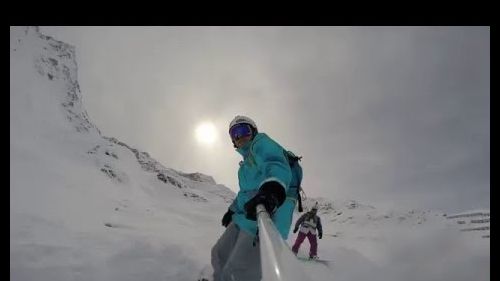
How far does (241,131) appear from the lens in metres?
3.74

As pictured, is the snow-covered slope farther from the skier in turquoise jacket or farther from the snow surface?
the skier in turquoise jacket

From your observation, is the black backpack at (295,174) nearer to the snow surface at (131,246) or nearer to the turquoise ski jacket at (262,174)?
the turquoise ski jacket at (262,174)

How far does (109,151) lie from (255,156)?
49.9 m

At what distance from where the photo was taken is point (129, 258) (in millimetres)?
→ 4855

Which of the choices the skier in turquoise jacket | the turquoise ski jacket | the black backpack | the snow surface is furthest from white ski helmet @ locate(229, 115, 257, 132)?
the snow surface

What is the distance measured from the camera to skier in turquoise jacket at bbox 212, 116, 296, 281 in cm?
271

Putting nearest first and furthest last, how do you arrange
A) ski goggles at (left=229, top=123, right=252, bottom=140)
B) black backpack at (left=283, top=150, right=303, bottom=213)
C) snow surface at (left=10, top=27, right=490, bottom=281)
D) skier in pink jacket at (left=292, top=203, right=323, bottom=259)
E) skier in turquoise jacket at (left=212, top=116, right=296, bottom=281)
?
skier in turquoise jacket at (left=212, top=116, right=296, bottom=281)
black backpack at (left=283, top=150, right=303, bottom=213)
ski goggles at (left=229, top=123, right=252, bottom=140)
snow surface at (left=10, top=27, right=490, bottom=281)
skier in pink jacket at (left=292, top=203, right=323, bottom=259)

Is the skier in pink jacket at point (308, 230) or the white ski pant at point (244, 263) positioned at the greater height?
the skier in pink jacket at point (308, 230)

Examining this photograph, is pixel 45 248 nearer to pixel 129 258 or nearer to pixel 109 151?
pixel 129 258

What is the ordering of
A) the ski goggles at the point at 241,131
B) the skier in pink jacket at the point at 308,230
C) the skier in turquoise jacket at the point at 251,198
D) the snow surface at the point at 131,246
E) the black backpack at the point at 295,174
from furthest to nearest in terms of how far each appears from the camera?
the skier in pink jacket at the point at 308,230 < the snow surface at the point at 131,246 < the ski goggles at the point at 241,131 < the black backpack at the point at 295,174 < the skier in turquoise jacket at the point at 251,198

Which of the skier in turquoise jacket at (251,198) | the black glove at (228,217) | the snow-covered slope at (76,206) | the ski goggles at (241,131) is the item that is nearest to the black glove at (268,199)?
the skier in turquoise jacket at (251,198)

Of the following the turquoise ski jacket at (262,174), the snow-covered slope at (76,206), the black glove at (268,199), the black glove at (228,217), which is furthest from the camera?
the snow-covered slope at (76,206)

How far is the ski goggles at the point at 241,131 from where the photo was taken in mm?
3740

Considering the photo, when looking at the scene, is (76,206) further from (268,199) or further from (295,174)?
(268,199)
